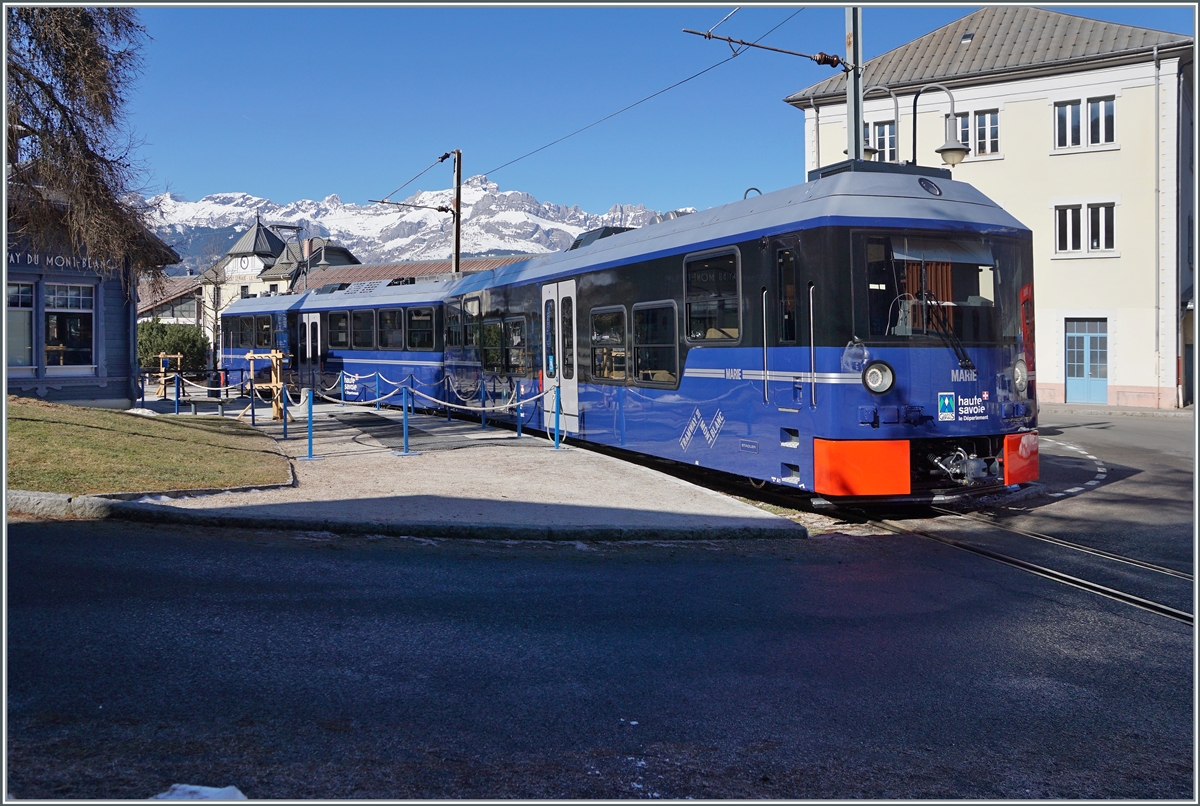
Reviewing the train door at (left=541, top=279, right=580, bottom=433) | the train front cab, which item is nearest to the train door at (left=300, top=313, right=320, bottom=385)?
the train door at (left=541, top=279, right=580, bottom=433)

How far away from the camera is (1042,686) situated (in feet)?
17.5

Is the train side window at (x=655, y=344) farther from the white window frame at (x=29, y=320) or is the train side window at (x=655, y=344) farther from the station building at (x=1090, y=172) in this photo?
the station building at (x=1090, y=172)

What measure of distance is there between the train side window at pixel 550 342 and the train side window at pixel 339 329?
1256 centimetres

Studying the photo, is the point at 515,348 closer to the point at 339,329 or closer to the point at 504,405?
the point at 504,405

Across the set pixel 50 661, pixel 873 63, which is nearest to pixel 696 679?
pixel 50 661

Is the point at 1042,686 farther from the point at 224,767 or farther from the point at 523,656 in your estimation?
the point at 224,767

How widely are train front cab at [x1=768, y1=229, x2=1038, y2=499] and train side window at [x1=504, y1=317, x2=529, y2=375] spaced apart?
8.22 m

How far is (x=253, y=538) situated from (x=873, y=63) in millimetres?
35892

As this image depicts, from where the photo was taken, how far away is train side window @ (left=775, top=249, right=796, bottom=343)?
10.1 m

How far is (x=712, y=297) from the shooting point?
11672mm

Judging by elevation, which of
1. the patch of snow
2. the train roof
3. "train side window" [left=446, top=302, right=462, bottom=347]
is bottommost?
the patch of snow

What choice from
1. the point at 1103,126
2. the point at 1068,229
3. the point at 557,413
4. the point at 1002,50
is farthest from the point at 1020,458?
the point at 1002,50

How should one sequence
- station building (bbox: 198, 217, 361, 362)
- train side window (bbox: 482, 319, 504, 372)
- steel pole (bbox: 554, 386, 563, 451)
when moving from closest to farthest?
1. steel pole (bbox: 554, 386, 563, 451)
2. train side window (bbox: 482, 319, 504, 372)
3. station building (bbox: 198, 217, 361, 362)

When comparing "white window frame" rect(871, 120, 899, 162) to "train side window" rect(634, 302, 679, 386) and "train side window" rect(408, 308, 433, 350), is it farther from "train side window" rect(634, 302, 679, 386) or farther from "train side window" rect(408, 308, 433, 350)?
"train side window" rect(634, 302, 679, 386)
